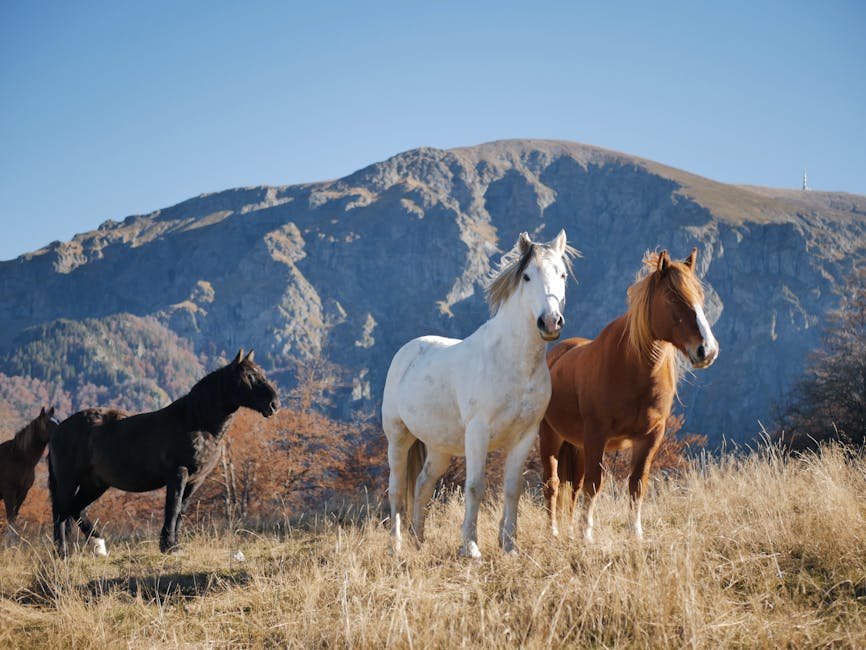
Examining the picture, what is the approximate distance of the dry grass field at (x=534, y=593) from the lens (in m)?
4.06

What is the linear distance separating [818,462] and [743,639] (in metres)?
4.66

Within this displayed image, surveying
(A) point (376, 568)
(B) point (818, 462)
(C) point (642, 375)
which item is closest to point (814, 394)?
(B) point (818, 462)

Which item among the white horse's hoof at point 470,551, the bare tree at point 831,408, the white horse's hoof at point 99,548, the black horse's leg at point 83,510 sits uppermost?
the white horse's hoof at point 470,551

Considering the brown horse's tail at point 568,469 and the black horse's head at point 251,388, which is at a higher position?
the black horse's head at point 251,388

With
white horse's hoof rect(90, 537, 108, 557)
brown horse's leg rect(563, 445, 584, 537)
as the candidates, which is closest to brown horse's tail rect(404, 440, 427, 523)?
brown horse's leg rect(563, 445, 584, 537)

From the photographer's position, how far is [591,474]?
6418 mm

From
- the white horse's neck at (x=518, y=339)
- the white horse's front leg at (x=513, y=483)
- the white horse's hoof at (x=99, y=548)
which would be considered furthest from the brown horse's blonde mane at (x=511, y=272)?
the white horse's hoof at (x=99, y=548)

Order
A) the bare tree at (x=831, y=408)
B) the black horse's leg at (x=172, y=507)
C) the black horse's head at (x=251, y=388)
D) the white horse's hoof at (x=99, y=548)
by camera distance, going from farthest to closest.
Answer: the bare tree at (x=831, y=408) → the black horse's head at (x=251, y=388) → the white horse's hoof at (x=99, y=548) → the black horse's leg at (x=172, y=507)

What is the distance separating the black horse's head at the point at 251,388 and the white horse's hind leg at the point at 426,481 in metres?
3.15

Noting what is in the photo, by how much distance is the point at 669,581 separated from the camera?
434 cm

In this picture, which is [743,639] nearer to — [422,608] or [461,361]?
[422,608]

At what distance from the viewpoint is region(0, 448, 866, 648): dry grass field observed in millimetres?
4062

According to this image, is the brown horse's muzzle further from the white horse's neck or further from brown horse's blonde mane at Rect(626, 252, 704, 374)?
the white horse's neck

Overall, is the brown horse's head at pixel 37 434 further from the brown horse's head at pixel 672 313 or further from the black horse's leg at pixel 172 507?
the brown horse's head at pixel 672 313
